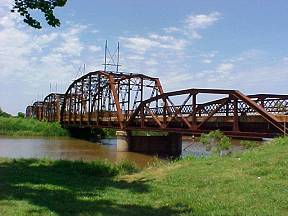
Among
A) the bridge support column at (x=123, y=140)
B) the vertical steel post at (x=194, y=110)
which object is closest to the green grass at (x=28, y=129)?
the bridge support column at (x=123, y=140)

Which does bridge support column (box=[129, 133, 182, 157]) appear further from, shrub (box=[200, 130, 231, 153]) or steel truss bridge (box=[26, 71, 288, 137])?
shrub (box=[200, 130, 231, 153])

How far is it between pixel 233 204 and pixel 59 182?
659 centimetres

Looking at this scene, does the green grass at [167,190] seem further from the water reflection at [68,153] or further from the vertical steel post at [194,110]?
the vertical steel post at [194,110]

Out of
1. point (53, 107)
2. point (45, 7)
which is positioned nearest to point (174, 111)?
point (45, 7)

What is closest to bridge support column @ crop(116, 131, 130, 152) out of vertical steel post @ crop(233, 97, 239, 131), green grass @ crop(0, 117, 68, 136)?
vertical steel post @ crop(233, 97, 239, 131)

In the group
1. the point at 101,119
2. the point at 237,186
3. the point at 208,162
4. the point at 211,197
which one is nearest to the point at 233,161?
the point at 208,162

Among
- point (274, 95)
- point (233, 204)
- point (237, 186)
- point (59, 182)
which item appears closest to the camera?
point (233, 204)

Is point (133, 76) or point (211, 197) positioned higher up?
point (133, 76)

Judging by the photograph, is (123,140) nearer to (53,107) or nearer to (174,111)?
(174,111)

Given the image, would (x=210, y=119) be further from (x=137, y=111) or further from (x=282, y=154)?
(x=282, y=154)

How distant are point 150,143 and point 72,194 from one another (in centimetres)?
4850

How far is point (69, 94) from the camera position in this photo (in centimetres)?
9994

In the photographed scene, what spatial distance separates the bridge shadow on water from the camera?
10.2 metres

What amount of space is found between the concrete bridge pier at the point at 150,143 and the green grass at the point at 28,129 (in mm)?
40265
